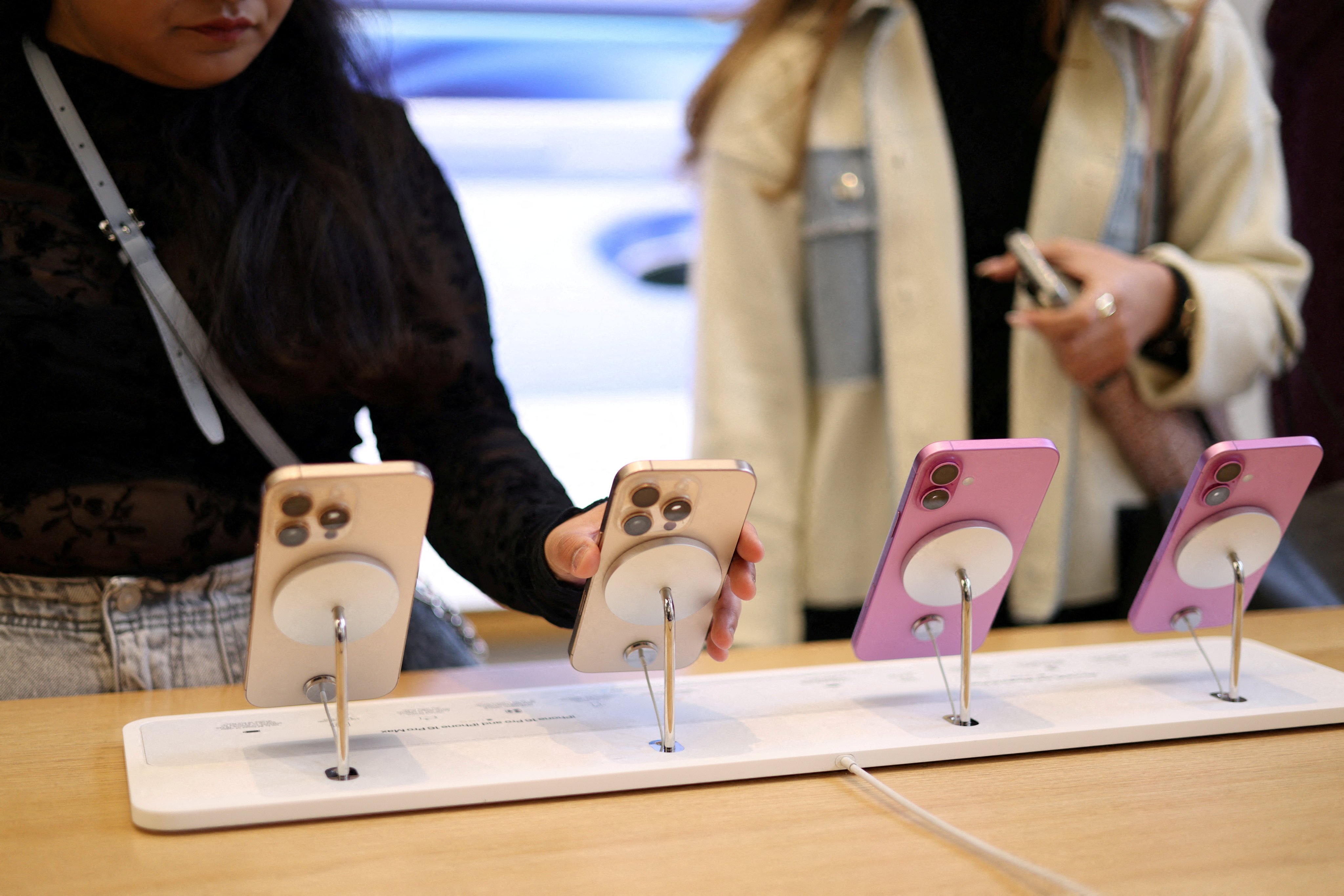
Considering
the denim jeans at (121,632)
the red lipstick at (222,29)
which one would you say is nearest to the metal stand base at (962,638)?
the denim jeans at (121,632)

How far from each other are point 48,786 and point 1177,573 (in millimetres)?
603

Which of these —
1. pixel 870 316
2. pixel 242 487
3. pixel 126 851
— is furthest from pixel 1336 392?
pixel 126 851

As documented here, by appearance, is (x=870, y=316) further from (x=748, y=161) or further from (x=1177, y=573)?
(x=1177, y=573)

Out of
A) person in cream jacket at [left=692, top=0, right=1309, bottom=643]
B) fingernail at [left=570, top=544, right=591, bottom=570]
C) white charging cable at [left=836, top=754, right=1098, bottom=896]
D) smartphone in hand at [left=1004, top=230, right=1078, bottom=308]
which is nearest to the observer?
white charging cable at [left=836, top=754, right=1098, bottom=896]

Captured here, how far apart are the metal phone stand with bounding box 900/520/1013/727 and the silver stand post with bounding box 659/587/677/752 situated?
0.13m

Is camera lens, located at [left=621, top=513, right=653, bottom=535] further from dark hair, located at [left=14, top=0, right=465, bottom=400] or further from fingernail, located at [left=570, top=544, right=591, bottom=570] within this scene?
dark hair, located at [left=14, top=0, right=465, bottom=400]

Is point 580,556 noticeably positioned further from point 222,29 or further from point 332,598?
point 222,29

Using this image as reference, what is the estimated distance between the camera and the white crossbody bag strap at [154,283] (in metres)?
0.74

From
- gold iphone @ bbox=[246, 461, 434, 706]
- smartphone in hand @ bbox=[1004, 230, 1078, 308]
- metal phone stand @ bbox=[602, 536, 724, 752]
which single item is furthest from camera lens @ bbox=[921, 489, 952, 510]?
smartphone in hand @ bbox=[1004, 230, 1078, 308]

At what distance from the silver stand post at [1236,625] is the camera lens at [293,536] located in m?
0.51

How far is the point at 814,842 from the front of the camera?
1.66 ft

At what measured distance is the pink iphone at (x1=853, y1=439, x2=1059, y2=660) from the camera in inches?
24.0

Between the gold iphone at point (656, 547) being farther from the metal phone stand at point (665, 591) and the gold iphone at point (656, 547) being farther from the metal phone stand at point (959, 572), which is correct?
the metal phone stand at point (959, 572)

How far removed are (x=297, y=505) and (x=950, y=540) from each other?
0.33 meters
